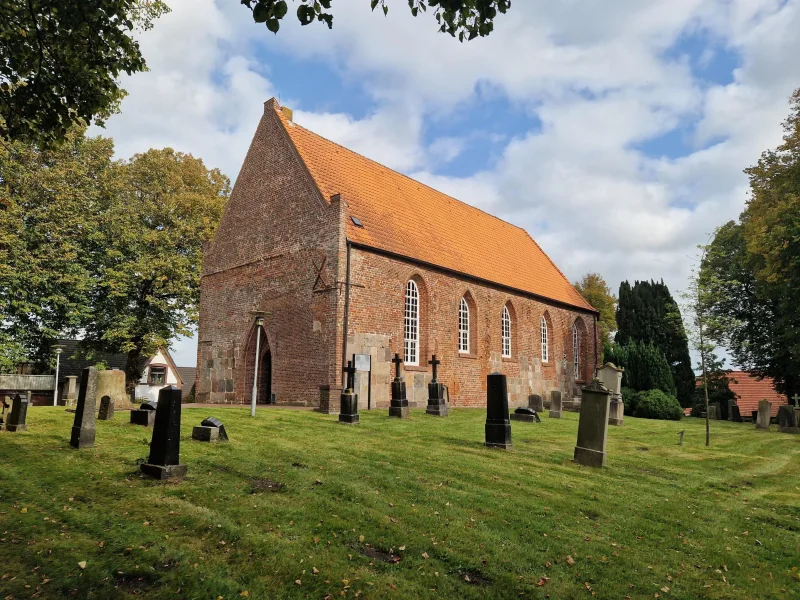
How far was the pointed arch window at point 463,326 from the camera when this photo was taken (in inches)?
933

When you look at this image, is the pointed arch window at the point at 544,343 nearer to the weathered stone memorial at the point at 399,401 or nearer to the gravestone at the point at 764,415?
the gravestone at the point at 764,415

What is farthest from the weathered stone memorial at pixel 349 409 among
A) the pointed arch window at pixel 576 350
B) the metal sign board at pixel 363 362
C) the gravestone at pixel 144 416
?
the pointed arch window at pixel 576 350

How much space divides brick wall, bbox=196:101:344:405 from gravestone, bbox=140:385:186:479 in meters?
10.2

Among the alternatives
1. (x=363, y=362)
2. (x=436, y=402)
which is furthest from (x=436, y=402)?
(x=363, y=362)

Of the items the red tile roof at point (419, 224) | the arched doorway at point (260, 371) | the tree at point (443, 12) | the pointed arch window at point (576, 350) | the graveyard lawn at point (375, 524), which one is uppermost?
the red tile roof at point (419, 224)

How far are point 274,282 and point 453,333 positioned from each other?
24.4ft

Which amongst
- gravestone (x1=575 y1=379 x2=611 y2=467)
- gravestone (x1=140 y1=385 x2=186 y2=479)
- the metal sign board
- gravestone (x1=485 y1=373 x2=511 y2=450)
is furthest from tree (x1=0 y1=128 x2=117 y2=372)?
gravestone (x1=575 y1=379 x2=611 y2=467)

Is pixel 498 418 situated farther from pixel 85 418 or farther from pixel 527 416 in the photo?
pixel 85 418

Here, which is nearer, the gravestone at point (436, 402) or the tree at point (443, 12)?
the tree at point (443, 12)

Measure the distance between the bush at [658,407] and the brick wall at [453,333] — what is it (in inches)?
193

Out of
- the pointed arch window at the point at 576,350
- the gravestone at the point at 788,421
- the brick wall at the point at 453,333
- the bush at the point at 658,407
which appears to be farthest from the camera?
the pointed arch window at the point at 576,350

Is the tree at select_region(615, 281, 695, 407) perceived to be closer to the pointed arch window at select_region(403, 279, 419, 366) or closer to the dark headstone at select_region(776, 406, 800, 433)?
the dark headstone at select_region(776, 406, 800, 433)

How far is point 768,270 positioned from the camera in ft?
76.3

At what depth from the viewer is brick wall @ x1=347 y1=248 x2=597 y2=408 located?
1894 cm
